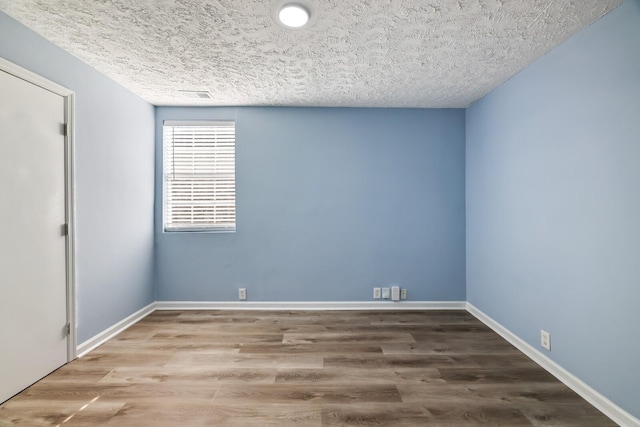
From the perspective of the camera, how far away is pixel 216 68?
2.53 metres

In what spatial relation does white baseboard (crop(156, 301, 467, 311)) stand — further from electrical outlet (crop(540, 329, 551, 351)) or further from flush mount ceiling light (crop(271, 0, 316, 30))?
flush mount ceiling light (crop(271, 0, 316, 30))

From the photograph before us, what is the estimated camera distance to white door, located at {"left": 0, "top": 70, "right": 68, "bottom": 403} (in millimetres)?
1856

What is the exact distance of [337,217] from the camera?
3.59 metres

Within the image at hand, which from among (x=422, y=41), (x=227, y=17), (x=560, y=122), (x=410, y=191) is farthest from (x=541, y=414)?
(x=227, y=17)

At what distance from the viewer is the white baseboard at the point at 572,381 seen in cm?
169

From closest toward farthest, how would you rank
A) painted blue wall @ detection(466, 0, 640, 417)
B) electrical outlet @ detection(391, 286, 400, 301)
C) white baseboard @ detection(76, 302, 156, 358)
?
painted blue wall @ detection(466, 0, 640, 417)
white baseboard @ detection(76, 302, 156, 358)
electrical outlet @ detection(391, 286, 400, 301)

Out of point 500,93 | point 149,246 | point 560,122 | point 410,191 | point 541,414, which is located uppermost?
point 500,93

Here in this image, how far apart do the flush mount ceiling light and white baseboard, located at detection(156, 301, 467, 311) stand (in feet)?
9.53

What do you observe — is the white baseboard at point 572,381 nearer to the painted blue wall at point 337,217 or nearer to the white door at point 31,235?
the painted blue wall at point 337,217

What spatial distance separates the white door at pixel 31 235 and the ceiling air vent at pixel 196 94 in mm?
1097

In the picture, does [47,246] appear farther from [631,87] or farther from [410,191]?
[631,87]

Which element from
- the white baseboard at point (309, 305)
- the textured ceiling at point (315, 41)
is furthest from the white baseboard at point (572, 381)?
the textured ceiling at point (315, 41)

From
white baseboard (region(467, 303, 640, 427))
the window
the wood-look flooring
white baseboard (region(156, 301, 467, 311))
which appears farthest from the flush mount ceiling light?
white baseboard (region(467, 303, 640, 427))

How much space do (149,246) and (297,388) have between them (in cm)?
252
